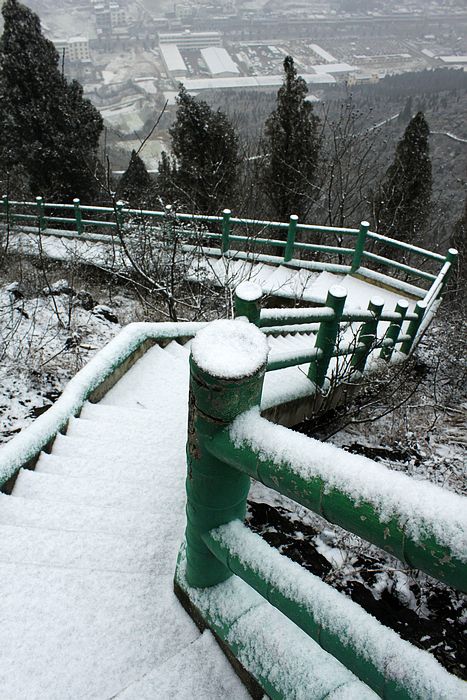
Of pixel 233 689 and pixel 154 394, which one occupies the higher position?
pixel 233 689

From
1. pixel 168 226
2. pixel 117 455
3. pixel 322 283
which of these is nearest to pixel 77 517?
pixel 117 455

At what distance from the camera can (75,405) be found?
10.8 ft

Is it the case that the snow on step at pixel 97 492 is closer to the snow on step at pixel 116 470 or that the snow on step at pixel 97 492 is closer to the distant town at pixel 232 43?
the snow on step at pixel 116 470

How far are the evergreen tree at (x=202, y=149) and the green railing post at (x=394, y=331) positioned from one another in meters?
10.7

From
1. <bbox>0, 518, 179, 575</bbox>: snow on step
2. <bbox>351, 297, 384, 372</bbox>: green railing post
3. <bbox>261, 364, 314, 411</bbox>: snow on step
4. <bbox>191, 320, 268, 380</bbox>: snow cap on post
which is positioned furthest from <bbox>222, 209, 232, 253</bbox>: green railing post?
<bbox>191, 320, 268, 380</bbox>: snow cap on post

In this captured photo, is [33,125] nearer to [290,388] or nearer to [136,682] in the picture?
[290,388]

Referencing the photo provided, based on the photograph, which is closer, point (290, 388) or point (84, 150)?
point (290, 388)

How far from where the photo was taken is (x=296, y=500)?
3.80ft

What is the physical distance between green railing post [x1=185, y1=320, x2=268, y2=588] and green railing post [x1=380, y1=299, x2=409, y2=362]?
435 centimetres

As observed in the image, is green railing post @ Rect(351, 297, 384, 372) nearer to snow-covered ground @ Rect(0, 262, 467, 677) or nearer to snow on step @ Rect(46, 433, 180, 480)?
snow-covered ground @ Rect(0, 262, 467, 677)

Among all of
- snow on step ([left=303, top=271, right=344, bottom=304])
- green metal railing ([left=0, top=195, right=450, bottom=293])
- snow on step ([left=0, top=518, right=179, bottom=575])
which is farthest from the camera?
snow on step ([left=303, top=271, right=344, bottom=304])

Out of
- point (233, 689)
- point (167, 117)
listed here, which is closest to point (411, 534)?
point (233, 689)

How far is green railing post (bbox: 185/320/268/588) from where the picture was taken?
1.31 meters

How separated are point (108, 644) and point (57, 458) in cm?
135
